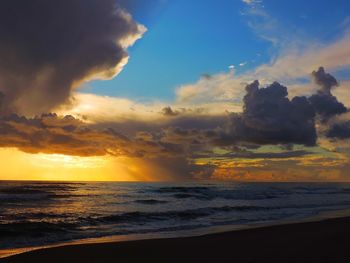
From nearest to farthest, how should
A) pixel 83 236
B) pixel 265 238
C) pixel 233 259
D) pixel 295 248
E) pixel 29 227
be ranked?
pixel 233 259, pixel 295 248, pixel 265 238, pixel 83 236, pixel 29 227

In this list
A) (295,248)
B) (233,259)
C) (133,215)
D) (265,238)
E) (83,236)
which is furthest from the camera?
(133,215)

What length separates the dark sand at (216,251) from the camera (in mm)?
11828

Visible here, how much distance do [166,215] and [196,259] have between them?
1955cm

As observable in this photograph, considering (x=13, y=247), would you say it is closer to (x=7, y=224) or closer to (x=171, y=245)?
(x=171, y=245)

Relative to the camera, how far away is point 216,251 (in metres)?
13.2

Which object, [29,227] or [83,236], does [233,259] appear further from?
[29,227]

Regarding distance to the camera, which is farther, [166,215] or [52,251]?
[166,215]

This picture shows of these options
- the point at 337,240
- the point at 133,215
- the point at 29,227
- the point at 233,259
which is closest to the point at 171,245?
the point at 233,259

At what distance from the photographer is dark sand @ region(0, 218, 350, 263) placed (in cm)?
1183

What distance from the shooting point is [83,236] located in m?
19.7

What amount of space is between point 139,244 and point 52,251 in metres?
3.23

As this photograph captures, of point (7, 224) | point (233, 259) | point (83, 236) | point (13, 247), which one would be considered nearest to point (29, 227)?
point (7, 224)

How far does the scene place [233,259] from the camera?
1164 centimetres

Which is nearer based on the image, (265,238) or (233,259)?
(233,259)
